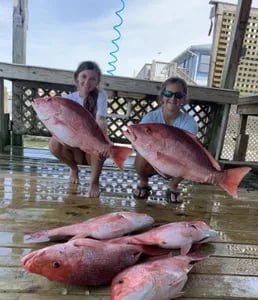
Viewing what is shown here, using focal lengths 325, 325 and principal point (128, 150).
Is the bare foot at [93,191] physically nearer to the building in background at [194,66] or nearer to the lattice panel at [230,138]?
the lattice panel at [230,138]

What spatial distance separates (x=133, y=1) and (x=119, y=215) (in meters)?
5.31

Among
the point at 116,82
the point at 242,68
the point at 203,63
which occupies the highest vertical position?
the point at 203,63

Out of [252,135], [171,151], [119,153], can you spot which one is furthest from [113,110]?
[252,135]

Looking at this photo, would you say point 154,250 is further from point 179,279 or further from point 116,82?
point 116,82

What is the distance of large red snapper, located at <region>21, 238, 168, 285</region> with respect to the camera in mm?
1098

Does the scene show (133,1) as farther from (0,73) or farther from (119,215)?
(119,215)

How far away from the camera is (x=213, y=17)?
5.13 meters

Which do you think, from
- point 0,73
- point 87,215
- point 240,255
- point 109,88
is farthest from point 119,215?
point 0,73

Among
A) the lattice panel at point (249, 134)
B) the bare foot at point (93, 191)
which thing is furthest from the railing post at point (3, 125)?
the lattice panel at point (249, 134)

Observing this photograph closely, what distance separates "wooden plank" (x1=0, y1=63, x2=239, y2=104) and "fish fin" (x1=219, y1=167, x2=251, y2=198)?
226 centimetres

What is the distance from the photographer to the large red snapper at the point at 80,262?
1098mm

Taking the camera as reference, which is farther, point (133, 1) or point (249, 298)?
point (133, 1)

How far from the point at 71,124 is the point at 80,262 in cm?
94

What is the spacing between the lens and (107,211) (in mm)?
2039
